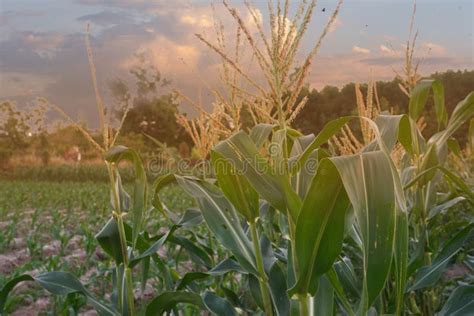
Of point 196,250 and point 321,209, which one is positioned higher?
point 321,209

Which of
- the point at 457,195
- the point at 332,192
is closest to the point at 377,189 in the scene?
the point at 332,192

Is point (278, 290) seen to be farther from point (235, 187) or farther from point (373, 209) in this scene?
point (373, 209)

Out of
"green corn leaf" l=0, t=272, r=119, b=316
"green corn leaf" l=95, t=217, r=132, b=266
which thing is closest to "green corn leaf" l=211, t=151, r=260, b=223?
"green corn leaf" l=95, t=217, r=132, b=266

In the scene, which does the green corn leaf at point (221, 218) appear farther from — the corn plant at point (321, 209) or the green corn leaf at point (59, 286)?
the green corn leaf at point (59, 286)

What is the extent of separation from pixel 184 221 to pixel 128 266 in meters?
0.34

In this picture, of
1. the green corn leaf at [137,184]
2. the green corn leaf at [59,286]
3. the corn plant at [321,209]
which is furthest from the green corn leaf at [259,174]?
the green corn leaf at [59,286]

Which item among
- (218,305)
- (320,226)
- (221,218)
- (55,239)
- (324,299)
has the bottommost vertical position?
(55,239)

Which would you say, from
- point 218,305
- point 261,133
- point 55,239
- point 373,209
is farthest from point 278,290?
point 55,239

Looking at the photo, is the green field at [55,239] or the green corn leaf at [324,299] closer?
the green corn leaf at [324,299]

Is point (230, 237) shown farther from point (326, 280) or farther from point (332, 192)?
point (332, 192)

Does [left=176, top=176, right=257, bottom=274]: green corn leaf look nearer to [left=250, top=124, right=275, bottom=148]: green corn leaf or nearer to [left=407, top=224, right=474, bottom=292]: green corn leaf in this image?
[left=250, top=124, right=275, bottom=148]: green corn leaf

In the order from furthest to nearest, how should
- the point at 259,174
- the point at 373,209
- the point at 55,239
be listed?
the point at 55,239 → the point at 259,174 → the point at 373,209

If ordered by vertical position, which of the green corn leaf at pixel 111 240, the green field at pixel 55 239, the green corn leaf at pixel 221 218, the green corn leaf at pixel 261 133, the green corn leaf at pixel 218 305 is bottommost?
the green field at pixel 55 239

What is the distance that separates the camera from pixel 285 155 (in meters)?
1.65
